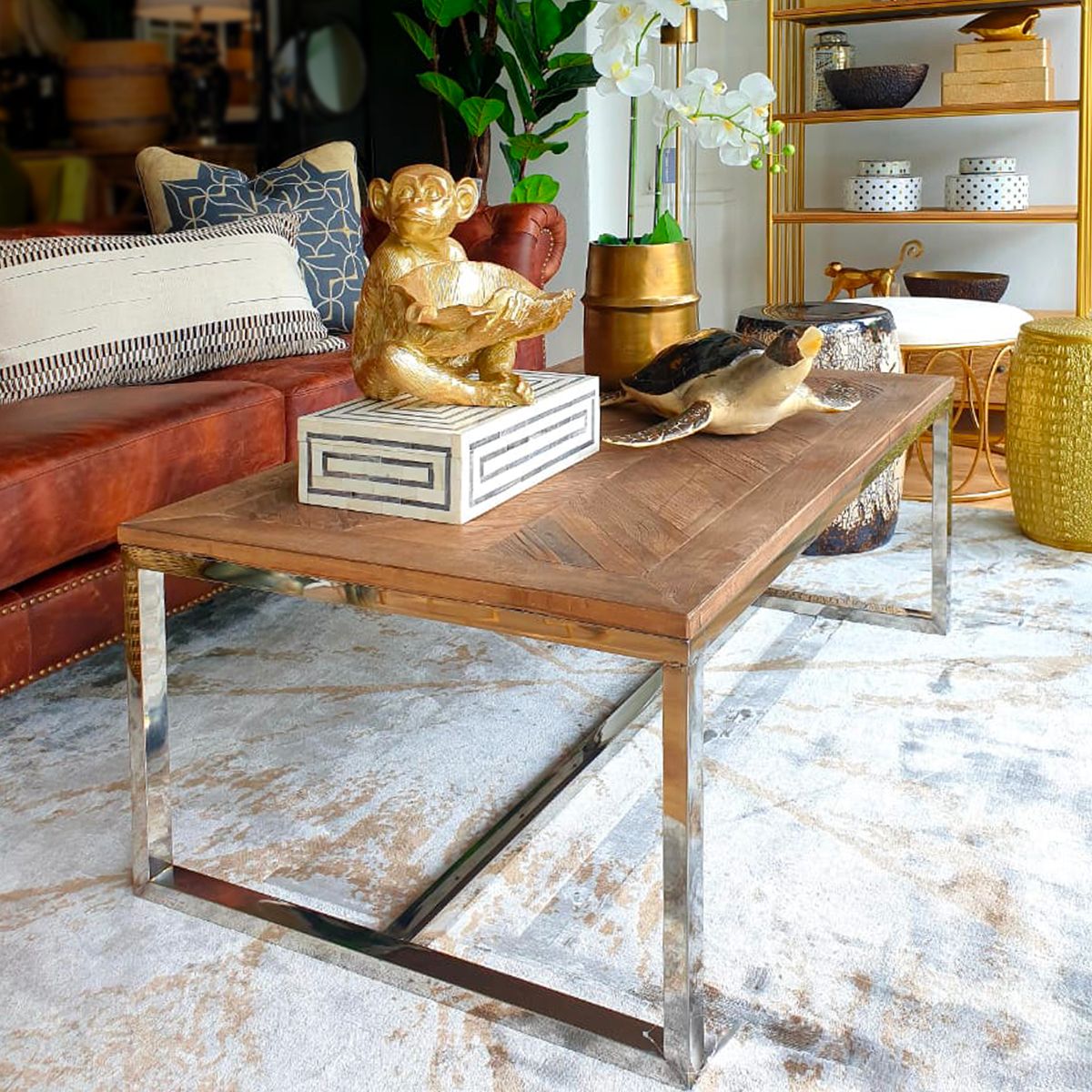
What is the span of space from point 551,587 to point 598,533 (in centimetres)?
19

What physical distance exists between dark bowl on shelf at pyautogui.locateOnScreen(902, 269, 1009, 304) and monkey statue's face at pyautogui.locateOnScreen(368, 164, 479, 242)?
9.15 feet

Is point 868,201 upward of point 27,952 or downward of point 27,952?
upward

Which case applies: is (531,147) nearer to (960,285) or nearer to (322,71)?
(322,71)

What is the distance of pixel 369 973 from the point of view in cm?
146

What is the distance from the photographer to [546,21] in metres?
4.20

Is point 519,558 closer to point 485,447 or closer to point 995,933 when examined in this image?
point 485,447

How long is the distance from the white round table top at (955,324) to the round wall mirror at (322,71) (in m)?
1.99

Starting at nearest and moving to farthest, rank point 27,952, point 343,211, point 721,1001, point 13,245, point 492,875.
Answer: point 721,1001
point 27,952
point 492,875
point 13,245
point 343,211

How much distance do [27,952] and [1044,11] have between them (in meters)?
4.09

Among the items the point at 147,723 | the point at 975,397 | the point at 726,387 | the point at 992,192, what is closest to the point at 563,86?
the point at 992,192

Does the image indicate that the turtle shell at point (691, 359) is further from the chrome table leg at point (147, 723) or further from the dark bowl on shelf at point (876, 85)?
Result: the dark bowl on shelf at point (876, 85)

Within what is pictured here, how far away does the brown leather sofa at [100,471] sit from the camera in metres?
1.99

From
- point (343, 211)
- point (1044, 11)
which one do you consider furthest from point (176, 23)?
point (1044, 11)

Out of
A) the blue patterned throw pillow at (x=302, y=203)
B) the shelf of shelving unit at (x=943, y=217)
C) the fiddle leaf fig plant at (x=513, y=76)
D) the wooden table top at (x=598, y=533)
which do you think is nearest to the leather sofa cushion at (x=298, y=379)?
the blue patterned throw pillow at (x=302, y=203)
